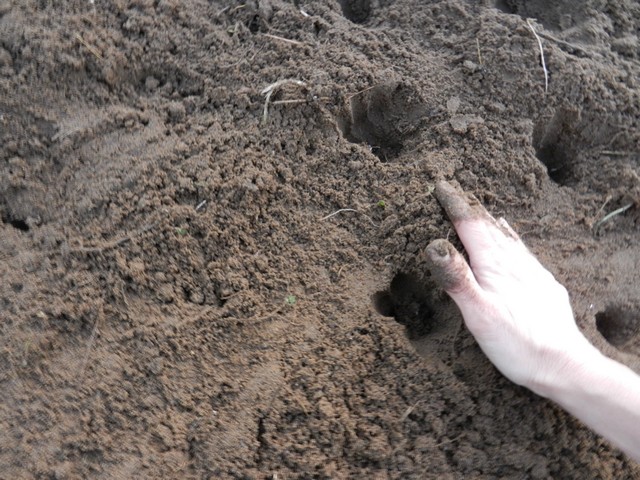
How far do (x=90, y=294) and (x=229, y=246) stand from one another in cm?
44

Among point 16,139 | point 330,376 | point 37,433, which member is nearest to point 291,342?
point 330,376

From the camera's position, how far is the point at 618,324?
6.12ft

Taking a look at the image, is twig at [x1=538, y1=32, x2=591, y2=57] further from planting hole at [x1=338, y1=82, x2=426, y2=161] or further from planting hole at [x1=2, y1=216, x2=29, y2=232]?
planting hole at [x1=2, y1=216, x2=29, y2=232]

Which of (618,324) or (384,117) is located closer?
(618,324)

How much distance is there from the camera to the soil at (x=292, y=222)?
61.6 inches

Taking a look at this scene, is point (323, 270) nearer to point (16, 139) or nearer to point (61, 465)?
point (61, 465)

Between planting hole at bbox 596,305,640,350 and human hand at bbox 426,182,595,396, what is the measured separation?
0.25m

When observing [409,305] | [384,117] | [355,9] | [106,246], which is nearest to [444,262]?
[409,305]

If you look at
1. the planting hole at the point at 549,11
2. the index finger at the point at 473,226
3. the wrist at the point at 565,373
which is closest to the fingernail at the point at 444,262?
the index finger at the point at 473,226

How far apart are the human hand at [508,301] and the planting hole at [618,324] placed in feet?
0.81

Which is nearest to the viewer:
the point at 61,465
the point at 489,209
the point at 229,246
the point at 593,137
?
the point at 61,465

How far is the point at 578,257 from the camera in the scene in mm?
1875

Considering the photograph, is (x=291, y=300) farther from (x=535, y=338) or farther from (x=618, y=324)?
(x=618, y=324)

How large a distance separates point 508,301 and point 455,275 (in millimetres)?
196
